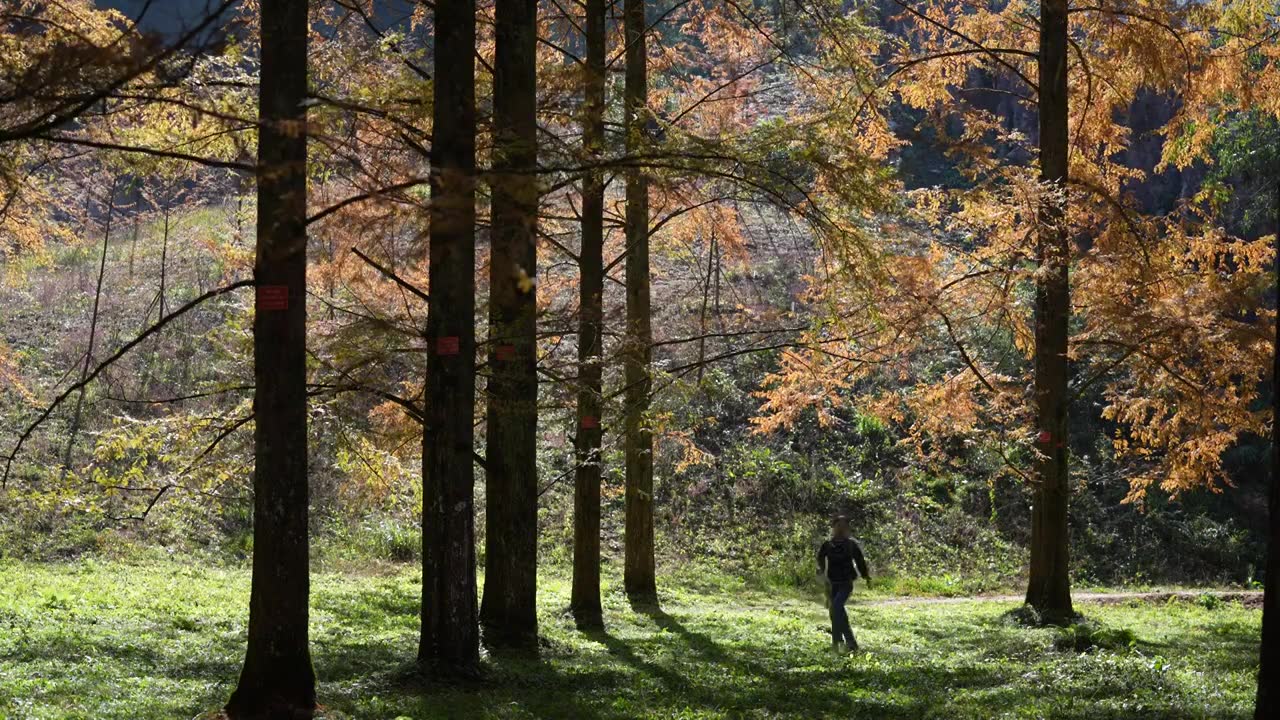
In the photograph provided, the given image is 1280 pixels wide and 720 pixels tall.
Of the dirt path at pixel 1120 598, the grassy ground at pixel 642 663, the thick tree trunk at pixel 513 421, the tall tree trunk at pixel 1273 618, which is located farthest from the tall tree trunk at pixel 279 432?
the dirt path at pixel 1120 598

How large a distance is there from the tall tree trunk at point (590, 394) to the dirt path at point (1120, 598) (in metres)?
6.47

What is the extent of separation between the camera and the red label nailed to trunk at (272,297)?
6.76 metres

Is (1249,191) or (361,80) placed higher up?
(1249,191)

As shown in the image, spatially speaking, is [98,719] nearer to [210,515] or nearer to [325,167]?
[325,167]

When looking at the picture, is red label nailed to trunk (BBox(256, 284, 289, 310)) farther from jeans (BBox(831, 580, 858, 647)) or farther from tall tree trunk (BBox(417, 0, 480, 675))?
jeans (BBox(831, 580, 858, 647))

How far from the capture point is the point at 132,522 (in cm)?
2102

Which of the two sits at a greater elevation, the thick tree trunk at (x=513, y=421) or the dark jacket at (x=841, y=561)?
the thick tree trunk at (x=513, y=421)

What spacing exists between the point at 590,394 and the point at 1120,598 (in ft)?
36.7

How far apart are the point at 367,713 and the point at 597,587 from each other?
6.42m

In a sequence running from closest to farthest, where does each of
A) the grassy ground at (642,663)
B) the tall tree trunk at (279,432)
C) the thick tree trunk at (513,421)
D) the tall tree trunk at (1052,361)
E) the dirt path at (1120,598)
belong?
the tall tree trunk at (279,432) < the grassy ground at (642,663) < the thick tree trunk at (513,421) < the tall tree trunk at (1052,361) < the dirt path at (1120,598)

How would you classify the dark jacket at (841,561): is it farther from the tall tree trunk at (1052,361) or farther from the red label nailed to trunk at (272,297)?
the red label nailed to trunk at (272,297)

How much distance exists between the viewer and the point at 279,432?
22.2 ft

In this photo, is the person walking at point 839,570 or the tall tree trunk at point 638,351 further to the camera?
the tall tree trunk at point 638,351

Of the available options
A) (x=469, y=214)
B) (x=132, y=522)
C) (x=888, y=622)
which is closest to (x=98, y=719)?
(x=469, y=214)
